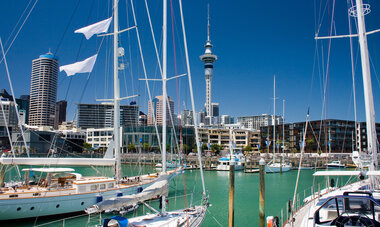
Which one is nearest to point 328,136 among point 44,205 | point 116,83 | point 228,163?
point 228,163

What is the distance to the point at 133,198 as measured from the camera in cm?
1591

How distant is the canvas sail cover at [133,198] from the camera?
1449 cm

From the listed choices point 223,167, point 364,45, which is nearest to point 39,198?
point 364,45

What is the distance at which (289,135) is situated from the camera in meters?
134

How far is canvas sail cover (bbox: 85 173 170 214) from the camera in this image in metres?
14.5

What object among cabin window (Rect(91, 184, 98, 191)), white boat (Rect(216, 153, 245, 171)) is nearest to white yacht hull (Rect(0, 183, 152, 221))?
cabin window (Rect(91, 184, 98, 191))

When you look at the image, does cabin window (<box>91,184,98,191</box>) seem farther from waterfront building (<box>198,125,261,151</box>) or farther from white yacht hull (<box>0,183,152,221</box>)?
waterfront building (<box>198,125,261,151</box>)

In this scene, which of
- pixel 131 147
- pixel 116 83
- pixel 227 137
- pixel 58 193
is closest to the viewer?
pixel 58 193

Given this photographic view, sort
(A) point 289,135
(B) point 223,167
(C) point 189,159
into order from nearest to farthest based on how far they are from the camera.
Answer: (B) point 223,167 → (C) point 189,159 → (A) point 289,135

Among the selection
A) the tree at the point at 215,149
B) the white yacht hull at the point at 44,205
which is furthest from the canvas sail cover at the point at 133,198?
the tree at the point at 215,149

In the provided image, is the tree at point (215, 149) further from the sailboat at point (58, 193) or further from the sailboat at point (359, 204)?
the sailboat at point (359, 204)

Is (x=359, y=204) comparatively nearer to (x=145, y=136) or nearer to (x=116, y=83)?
(x=116, y=83)

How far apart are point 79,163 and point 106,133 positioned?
13263 cm

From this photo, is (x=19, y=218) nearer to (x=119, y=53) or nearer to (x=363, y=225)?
(x=119, y=53)
